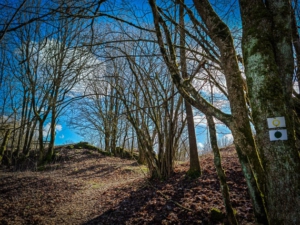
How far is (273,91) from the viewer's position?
1484 mm

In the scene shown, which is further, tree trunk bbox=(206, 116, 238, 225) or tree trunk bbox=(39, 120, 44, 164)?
tree trunk bbox=(39, 120, 44, 164)

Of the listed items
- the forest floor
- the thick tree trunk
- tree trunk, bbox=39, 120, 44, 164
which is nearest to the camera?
the thick tree trunk

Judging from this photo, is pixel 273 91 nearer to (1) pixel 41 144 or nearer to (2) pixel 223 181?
(2) pixel 223 181

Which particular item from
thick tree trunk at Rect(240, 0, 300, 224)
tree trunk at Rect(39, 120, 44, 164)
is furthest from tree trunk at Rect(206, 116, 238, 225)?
tree trunk at Rect(39, 120, 44, 164)

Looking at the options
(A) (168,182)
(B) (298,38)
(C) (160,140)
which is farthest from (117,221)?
(B) (298,38)

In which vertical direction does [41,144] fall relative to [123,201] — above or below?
above

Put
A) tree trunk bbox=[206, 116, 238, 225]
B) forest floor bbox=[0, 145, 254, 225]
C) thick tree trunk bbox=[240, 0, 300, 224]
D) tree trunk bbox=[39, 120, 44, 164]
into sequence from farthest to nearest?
tree trunk bbox=[39, 120, 44, 164], forest floor bbox=[0, 145, 254, 225], tree trunk bbox=[206, 116, 238, 225], thick tree trunk bbox=[240, 0, 300, 224]

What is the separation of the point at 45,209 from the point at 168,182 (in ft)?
11.1

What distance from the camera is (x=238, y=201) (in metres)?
3.28

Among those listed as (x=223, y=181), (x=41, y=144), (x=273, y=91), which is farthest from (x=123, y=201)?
(x=41, y=144)

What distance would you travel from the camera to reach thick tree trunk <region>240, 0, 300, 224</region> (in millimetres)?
1378

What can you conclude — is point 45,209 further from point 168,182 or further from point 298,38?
point 298,38

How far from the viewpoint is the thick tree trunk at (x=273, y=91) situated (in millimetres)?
1378

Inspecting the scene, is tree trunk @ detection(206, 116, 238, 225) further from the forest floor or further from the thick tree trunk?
the thick tree trunk
